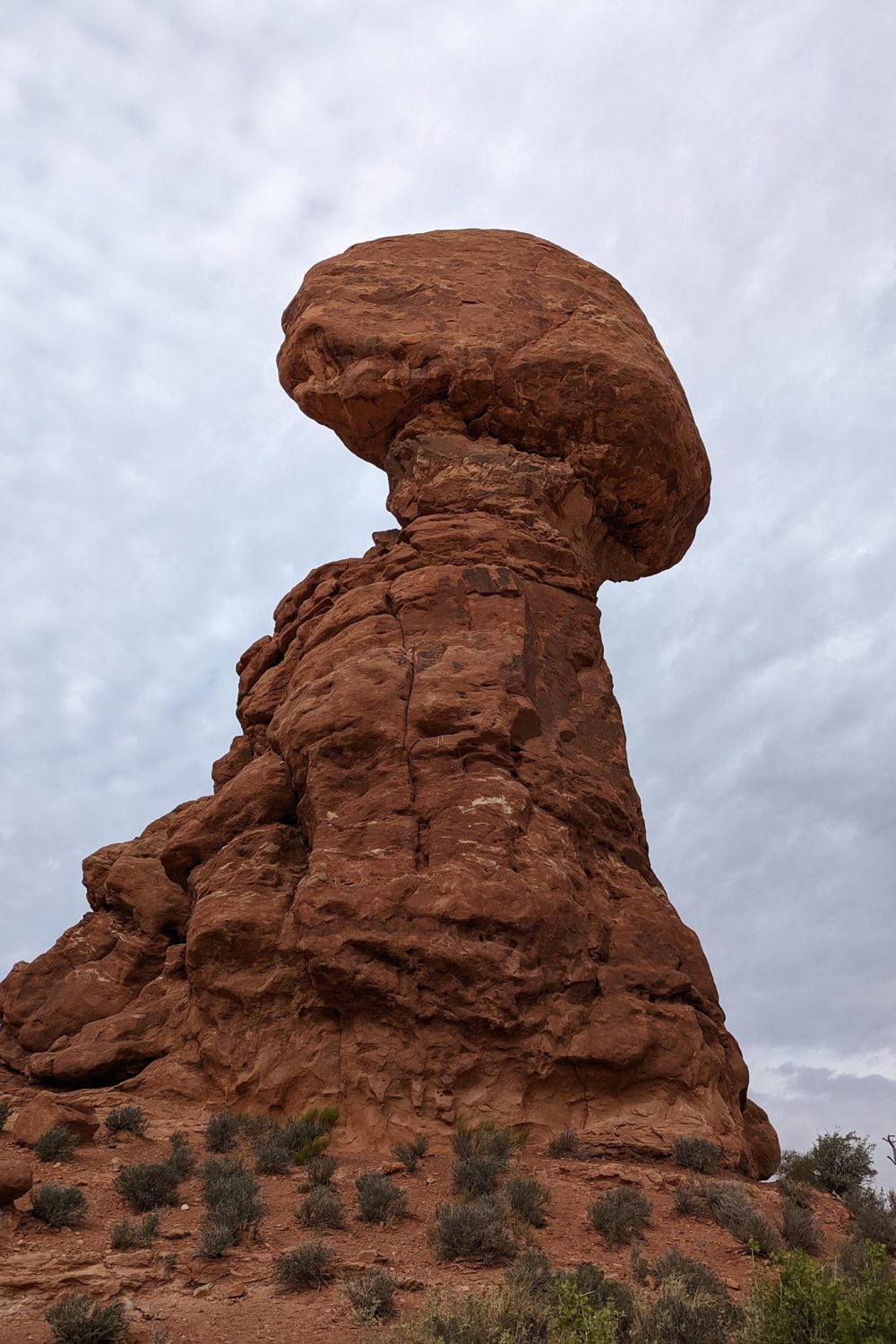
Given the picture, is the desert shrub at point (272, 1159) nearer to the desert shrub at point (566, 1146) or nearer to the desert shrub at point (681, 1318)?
A: the desert shrub at point (566, 1146)

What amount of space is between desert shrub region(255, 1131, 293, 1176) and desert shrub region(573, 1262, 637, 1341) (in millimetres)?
3737

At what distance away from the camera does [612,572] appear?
64.1ft

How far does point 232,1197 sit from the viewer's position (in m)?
9.19

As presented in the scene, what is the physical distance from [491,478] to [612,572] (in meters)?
3.67

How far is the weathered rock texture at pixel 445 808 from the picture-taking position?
12273 millimetres

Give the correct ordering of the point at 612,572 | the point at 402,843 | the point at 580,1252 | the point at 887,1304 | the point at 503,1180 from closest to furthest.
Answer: the point at 887,1304
the point at 580,1252
the point at 503,1180
the point at 402,843
the point at 612,572

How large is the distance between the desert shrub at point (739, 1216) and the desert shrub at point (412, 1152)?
2.88m

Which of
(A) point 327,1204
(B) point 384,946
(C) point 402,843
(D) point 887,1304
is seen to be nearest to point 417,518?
(C) point 402,843

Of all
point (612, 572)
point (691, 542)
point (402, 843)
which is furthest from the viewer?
point (691, 542)

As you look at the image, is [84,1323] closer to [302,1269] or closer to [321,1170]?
[302,1269]

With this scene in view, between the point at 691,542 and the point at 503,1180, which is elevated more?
the point at 691,542

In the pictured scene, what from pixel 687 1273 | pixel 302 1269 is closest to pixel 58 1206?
pixel 302 1269

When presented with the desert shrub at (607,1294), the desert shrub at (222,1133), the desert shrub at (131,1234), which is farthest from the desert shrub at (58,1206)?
the desert shrub at (607,1294)

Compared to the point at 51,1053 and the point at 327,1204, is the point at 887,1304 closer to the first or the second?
the point at 327,1204
